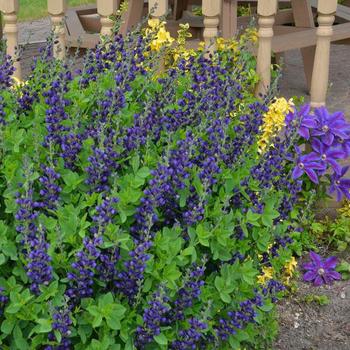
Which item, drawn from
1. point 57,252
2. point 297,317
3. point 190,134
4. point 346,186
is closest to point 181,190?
point 190,134

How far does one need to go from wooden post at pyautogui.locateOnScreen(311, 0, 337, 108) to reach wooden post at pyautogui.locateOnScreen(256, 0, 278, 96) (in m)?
0.25

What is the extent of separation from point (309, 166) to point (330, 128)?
0.75 ft

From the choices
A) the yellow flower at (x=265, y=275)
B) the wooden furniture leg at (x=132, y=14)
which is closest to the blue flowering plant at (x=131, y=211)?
the yellow flower at (x=265, y=275)

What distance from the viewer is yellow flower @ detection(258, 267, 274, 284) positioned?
3.30 metres

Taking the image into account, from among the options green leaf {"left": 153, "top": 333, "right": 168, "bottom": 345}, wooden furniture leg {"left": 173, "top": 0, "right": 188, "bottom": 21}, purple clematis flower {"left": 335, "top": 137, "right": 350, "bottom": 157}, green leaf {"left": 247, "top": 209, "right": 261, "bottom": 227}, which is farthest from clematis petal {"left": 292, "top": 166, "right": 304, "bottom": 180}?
wooden furniture leg {"left": 173, "top": 0, "right": 188, "bottom": 21}

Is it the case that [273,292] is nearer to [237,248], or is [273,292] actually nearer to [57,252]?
[237,248]

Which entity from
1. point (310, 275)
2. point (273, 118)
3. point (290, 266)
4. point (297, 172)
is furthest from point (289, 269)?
point (273, 118)

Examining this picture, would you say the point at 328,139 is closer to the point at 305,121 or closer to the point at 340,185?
the point at 305,121

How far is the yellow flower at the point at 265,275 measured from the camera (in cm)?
330

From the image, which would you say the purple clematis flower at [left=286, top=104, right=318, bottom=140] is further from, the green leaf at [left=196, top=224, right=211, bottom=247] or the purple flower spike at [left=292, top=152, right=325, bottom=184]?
the green leaf at [left=196, top=224, right=211, bottom=247]

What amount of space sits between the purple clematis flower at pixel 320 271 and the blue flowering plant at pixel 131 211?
2.14 feet

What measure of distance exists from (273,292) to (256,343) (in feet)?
0.71

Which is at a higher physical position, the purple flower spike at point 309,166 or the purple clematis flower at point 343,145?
the purple clematis flower at point 343,145

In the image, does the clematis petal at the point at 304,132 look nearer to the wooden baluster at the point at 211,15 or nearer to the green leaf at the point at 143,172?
the wooden baluster at the point at 211,15
